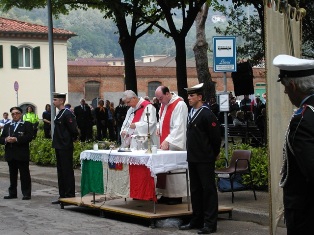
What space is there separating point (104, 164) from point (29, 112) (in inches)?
839

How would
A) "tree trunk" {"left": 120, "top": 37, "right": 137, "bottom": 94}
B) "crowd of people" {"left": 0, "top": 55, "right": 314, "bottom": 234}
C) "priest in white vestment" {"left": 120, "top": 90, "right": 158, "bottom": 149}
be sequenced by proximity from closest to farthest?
"crowd of people" {"left": 0, "top": 55, "right": 314, "bottom": 234}, "priest in white vestment" {"left": 120, "top": 90, "right": 158, "bottom": 149}, "tree trunk" {"left": 120, "top": 37, "right": 137, "bottom": 94}

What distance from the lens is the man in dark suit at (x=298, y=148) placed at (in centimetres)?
525

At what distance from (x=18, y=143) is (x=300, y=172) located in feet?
35.6

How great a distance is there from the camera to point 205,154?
36.5 ft

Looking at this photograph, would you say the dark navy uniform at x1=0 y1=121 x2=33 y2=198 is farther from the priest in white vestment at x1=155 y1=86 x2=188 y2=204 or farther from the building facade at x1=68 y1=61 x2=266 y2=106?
the building facade at x1=68 y1=61 x2=266 y2=106

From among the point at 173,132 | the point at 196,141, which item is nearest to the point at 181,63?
the point at 173,132

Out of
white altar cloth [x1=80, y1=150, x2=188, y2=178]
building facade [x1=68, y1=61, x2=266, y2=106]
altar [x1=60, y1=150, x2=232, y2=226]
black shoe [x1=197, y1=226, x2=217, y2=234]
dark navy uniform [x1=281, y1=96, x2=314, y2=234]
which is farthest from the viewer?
building facade [x1=68, y1=61, x2=266, y2=106]

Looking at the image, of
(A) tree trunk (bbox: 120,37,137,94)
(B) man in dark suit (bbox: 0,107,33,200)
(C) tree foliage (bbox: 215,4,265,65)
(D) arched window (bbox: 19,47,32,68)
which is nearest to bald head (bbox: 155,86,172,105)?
(B) man in dark suit (bbox: 0,107,33,200)

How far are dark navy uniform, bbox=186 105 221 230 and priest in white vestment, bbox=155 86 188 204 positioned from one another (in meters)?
1.24

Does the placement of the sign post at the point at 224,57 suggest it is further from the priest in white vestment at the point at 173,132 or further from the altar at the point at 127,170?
the altar at the point at 127,170

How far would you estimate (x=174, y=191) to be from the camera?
1277cm

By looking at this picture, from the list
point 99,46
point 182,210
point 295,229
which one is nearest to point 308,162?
point 295,229

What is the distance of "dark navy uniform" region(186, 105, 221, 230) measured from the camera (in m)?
11.1

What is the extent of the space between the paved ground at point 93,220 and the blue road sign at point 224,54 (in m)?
2.35
